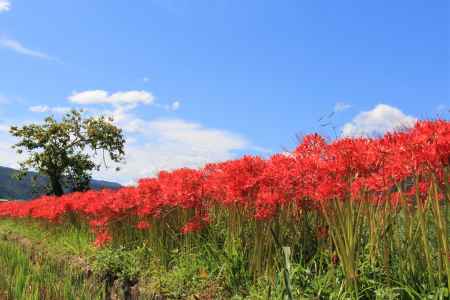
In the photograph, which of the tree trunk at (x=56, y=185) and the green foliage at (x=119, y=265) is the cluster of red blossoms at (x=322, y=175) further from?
the tree trunk at (x=56, y=185)

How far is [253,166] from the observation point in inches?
243

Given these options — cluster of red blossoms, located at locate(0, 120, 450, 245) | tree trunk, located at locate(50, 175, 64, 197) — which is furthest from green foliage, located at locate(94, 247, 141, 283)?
tree trunk, located at locate(50, 175, 64, 197)

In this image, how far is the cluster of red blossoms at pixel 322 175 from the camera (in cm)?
454

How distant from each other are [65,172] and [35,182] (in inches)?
108

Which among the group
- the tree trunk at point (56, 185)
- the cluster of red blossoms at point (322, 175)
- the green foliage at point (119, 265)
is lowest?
the green foliage at point (119, 265)

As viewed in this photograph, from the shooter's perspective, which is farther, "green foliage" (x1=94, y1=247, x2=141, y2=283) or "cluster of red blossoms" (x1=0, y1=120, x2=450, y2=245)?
"green foliage" (x1=94, y1=247, x2=141, y2=283)

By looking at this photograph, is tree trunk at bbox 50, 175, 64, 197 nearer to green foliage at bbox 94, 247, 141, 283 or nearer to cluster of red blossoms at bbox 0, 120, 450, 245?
green foliage at bbox 94, 247, 141, 283

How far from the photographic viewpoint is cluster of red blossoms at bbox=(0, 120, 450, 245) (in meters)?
4.54

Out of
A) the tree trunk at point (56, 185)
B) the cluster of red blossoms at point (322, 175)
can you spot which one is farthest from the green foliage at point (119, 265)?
the tree trunk at point (56, 185)

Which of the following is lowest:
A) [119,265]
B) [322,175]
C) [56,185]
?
[119,265]

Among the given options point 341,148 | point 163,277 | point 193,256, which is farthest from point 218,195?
point 341,148

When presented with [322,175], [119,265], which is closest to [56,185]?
[119,265]

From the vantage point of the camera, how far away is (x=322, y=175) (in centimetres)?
531

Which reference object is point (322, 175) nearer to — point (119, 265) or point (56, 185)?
point (119, 265)
